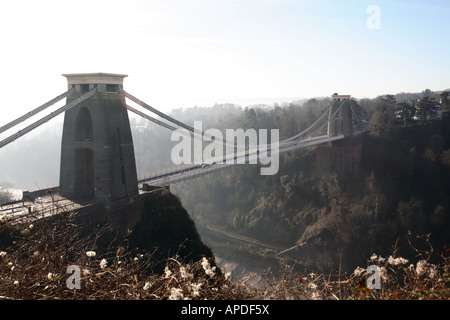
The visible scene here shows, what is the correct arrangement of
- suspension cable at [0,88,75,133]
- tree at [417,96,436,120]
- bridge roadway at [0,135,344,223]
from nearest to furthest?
1. bridge roadway at [0,135,344,223]
2. suspension cable at [0,88,75,133]
3. tree at [417,96,436,120]

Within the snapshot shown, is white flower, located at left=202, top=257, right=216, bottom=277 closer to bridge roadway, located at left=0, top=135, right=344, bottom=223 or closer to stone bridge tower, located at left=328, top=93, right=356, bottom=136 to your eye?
bridge roadway, located at left=0, top=135, right=344, bottom=223

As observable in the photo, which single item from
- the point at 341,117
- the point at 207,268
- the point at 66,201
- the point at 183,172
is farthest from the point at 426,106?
the point at 207,268

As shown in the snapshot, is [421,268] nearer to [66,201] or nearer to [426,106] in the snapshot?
[66,201]

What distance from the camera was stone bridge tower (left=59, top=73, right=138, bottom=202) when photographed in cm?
872

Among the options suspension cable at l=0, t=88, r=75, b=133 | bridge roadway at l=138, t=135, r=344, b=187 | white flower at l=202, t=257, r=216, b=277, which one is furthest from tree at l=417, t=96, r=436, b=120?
white flower at l=202, t=257, r=216, b=277

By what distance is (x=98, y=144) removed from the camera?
8.70m

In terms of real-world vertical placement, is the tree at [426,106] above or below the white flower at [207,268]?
above

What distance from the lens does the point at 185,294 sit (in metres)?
2.53

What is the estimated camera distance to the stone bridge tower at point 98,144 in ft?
28.6

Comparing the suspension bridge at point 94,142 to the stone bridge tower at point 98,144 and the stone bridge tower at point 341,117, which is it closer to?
the stone bridge tower at point 98,144

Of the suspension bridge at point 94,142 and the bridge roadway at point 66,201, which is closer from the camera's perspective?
the bridge roadway at point 66,201

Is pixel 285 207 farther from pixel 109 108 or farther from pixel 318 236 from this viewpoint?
pixel 109 108

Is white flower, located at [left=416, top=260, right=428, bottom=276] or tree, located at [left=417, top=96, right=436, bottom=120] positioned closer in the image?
white flower, located at [left=416, top=260, right=428, bottom=276]

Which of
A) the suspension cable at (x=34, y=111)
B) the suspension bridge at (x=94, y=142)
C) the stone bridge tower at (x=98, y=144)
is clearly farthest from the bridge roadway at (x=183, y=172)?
the suspension cable at (x=34, y=111)
